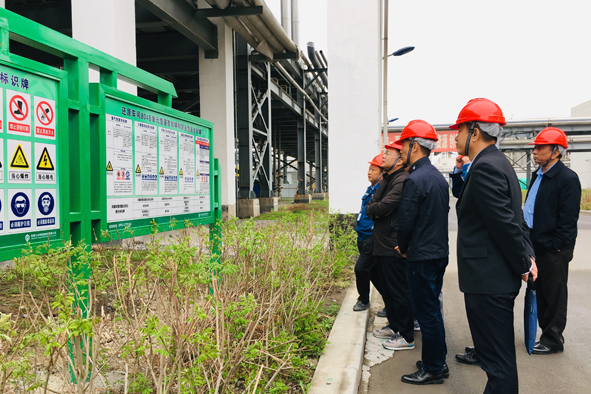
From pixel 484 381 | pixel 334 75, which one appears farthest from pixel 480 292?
pixel 334 75

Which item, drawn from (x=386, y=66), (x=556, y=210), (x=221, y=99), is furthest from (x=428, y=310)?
(x=221, y=99)

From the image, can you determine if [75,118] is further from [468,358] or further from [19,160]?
[468,358]

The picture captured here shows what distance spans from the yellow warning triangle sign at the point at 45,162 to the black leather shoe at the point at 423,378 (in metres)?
3.20

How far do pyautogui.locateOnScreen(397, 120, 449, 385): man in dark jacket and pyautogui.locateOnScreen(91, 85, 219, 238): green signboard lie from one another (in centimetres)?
215

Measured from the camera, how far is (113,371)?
11.2 feet

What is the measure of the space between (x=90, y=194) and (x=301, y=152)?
87.9 ft

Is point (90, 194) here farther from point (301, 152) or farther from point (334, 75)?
point (301, 152)

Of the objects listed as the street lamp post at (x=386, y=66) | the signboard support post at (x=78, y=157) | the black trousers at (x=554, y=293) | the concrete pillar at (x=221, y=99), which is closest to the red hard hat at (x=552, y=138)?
the black trousers at (x=554, y=293)

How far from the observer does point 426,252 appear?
3.65 meters

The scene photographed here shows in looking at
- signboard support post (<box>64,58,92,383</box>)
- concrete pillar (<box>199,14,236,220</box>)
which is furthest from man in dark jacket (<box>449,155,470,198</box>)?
concrete pillar (<box>199,14,236,220</box>)

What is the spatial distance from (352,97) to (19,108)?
22.4ft

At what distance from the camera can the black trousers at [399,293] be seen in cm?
443

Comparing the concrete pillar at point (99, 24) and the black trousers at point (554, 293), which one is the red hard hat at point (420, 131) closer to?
the black trousers at point (554, 293)

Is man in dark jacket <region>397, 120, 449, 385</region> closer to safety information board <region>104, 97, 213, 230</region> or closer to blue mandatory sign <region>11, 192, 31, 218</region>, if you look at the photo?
safety information board <region>104, 97, 213, 230</region>
